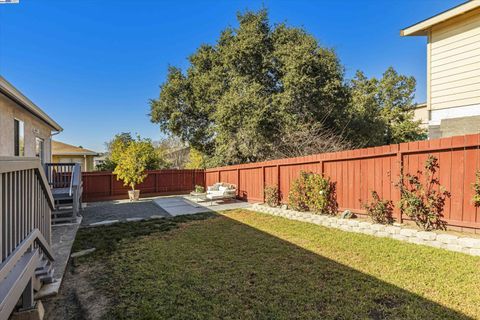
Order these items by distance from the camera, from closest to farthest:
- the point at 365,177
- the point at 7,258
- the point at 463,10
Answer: the point at 7,258
the point at 463,10
the point at 365,177

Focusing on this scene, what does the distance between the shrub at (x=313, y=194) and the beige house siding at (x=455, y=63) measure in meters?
3.16

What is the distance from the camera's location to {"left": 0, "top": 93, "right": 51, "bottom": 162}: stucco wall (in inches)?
247

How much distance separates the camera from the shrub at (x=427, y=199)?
479 centimetres

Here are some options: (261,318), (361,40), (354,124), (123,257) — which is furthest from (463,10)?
(361,40)

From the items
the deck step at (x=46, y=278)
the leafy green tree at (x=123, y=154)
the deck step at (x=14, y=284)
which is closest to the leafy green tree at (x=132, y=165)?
the leafy green tree at (x=123, y=154)

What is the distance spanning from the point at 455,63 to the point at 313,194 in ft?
14.7

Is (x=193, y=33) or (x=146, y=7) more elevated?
(x=193, y=33)

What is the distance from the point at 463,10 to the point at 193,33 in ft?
50.2

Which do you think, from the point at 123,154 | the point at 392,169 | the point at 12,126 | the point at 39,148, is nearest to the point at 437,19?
the point at 392,169

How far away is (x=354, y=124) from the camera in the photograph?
55.3 feet

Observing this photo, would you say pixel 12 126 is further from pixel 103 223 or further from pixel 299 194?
pixel 299 194

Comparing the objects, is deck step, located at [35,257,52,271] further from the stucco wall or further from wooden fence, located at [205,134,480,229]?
wooden fence, located at [205,134,480,229]

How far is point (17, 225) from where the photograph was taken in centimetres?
242

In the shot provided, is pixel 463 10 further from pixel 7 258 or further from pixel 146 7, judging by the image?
pixel 146 7
